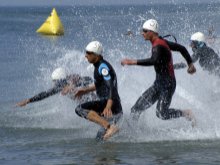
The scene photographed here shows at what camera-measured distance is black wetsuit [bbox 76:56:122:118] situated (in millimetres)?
11133

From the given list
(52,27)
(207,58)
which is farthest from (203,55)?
(52,27)

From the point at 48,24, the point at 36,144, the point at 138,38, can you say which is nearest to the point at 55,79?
→ the point at 36,144

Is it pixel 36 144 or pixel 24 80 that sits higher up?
pixel 24 80

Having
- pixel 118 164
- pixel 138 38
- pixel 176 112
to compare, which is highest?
pixel 138 38

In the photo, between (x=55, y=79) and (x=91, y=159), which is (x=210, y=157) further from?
(x=55, y=79)

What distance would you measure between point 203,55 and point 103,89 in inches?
144

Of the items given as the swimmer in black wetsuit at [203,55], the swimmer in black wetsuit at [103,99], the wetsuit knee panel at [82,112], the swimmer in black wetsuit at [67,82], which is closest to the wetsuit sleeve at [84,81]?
the swimmer in black wetsuit at [67,82]

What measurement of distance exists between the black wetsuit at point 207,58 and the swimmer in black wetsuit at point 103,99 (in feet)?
11.1

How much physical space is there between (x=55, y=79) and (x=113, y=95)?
7.47 feet

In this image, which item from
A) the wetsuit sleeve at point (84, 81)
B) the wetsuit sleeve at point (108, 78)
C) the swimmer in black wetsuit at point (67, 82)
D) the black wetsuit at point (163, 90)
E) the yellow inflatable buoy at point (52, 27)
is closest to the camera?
the wetsuit sleeve at point (108, 78)

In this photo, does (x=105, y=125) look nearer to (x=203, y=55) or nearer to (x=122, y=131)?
(x=122, y=131)

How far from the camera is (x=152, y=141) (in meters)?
11.7

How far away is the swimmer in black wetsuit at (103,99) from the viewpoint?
36.5 ft

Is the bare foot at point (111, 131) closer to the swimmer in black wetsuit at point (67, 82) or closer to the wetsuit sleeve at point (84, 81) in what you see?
the swimmer in black wetsuit at point (67, 82)
